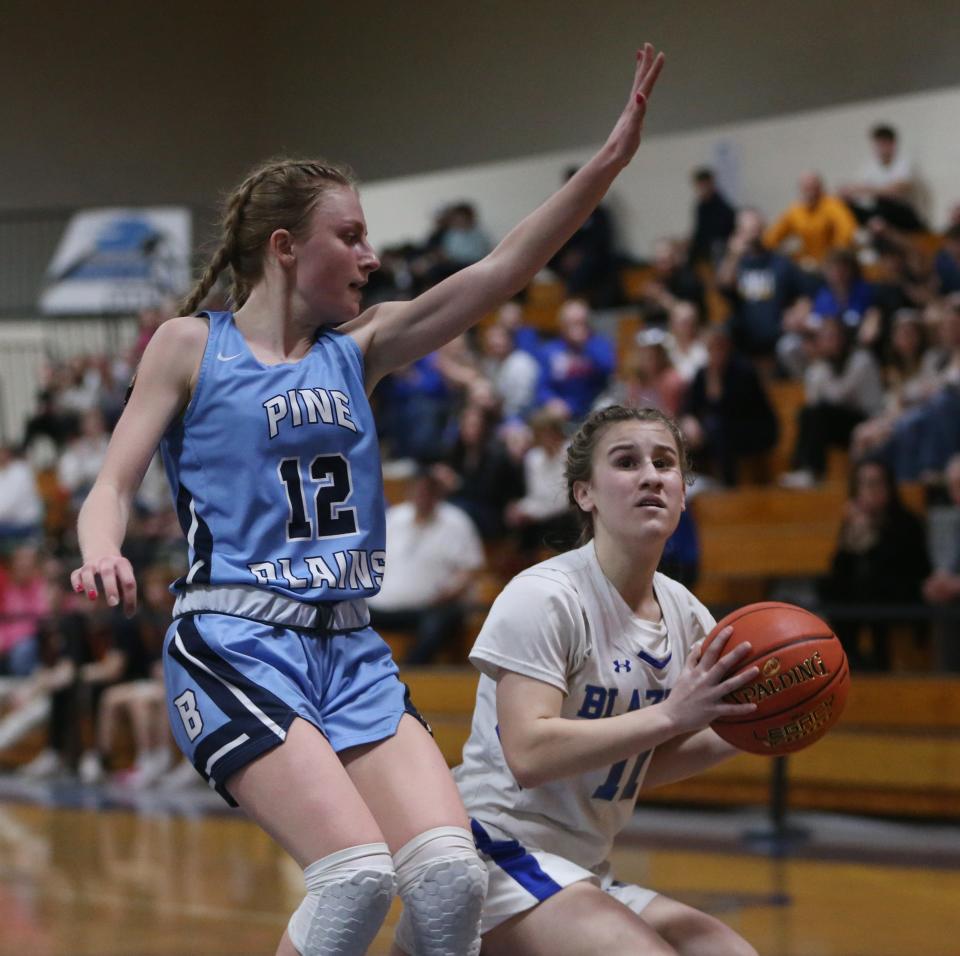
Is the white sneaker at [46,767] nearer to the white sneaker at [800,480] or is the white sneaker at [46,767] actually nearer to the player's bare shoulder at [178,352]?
the white sneaker at [800,480]

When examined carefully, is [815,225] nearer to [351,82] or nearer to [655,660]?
[351,82]

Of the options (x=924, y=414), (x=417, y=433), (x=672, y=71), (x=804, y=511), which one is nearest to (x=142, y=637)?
(x=417, y=433)

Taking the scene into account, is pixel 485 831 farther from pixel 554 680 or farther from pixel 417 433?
pixel 417 433

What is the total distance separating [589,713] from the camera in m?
2.73

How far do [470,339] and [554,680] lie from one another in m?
9.52

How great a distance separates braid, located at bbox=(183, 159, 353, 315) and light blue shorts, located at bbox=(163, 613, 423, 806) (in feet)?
2.05

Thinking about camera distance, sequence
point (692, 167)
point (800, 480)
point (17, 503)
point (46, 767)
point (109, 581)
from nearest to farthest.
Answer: point (109, 581), point (800, 480), point (46, 767), point (17, 503), point (692, 167)

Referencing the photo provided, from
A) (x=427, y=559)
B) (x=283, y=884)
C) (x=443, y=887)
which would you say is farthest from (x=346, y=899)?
(x=427, y=559)

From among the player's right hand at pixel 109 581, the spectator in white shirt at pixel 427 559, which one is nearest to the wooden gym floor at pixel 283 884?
the spectator in white shirt at pixel 427 559

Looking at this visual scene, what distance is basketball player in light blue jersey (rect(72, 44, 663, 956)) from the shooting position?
2.29 meters

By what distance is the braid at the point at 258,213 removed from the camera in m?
2.61

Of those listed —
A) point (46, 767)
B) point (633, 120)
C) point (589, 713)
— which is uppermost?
point (633, 120)

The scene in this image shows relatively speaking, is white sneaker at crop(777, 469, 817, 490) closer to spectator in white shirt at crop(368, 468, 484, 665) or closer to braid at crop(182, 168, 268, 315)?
spectator in white shirt at crop(368, 468, 484, 665)

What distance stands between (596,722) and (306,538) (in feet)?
1.85
